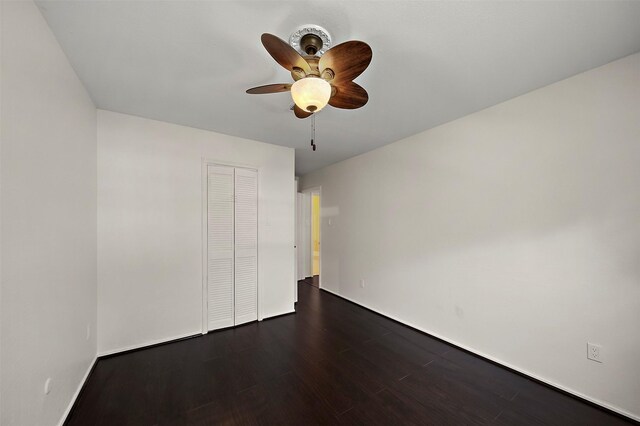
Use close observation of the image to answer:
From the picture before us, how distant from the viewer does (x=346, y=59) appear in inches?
50.4

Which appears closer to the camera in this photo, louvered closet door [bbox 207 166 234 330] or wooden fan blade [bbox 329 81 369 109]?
wooden fan blade [bbox 329 81 369 109]

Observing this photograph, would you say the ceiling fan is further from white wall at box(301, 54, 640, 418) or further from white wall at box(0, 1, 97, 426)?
white wall at box(301, 54, 640, 418)

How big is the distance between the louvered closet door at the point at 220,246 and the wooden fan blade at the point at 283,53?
2089mm

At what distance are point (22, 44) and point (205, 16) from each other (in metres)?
0.88

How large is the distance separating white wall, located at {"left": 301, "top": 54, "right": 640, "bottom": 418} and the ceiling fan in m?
1.71

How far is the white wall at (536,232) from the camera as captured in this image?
5.58 ft

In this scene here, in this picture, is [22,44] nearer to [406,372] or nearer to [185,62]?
[185,62]

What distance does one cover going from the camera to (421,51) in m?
1.60

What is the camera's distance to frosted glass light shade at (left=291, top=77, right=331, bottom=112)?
1.30 meters

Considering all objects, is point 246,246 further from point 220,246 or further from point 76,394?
point 76,394

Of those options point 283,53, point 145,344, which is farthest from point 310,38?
point 145,344

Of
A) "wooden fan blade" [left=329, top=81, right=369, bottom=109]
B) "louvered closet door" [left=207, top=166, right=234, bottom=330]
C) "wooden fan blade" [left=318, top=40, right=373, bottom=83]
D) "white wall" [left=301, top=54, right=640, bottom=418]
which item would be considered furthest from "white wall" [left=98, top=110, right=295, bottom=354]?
"white wall" [left=301, top=54, right=640, bottom=418]

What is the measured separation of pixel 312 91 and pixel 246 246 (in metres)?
2.47

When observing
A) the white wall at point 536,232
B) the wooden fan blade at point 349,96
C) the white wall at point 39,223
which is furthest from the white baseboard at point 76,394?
the white wall at point 536,232
